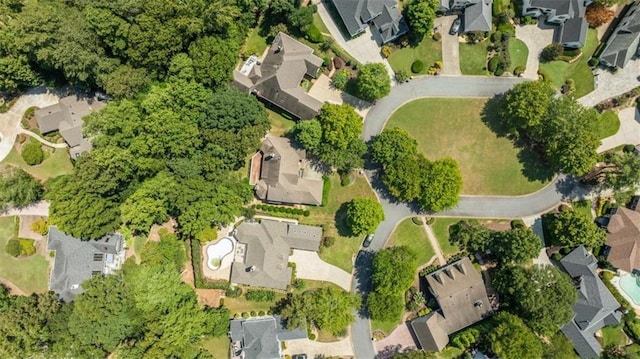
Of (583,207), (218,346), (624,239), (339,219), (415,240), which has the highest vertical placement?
(583,207)

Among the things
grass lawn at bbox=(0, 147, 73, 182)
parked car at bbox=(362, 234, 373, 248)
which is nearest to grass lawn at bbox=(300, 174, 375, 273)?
parked car at bbox=(362, 234, 373, 248)

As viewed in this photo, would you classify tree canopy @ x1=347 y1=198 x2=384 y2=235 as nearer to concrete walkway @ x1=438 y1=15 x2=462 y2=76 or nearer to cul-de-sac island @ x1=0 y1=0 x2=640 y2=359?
cul-de-sac island @ x1=0 y1=0 x2=640 y2=359

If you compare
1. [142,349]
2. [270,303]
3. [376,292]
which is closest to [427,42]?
[376,292]

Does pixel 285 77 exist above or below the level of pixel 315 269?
above

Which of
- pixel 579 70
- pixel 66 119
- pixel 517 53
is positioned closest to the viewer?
pixel 66 119

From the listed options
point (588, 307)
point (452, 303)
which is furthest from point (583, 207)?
point (452, 303)

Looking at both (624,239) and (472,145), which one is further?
(472,145)

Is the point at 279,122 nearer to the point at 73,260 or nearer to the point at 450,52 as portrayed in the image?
the point at 450,52

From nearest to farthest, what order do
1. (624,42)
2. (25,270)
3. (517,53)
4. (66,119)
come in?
(624,42) < (25,270) < (66,119) < (517,53)
